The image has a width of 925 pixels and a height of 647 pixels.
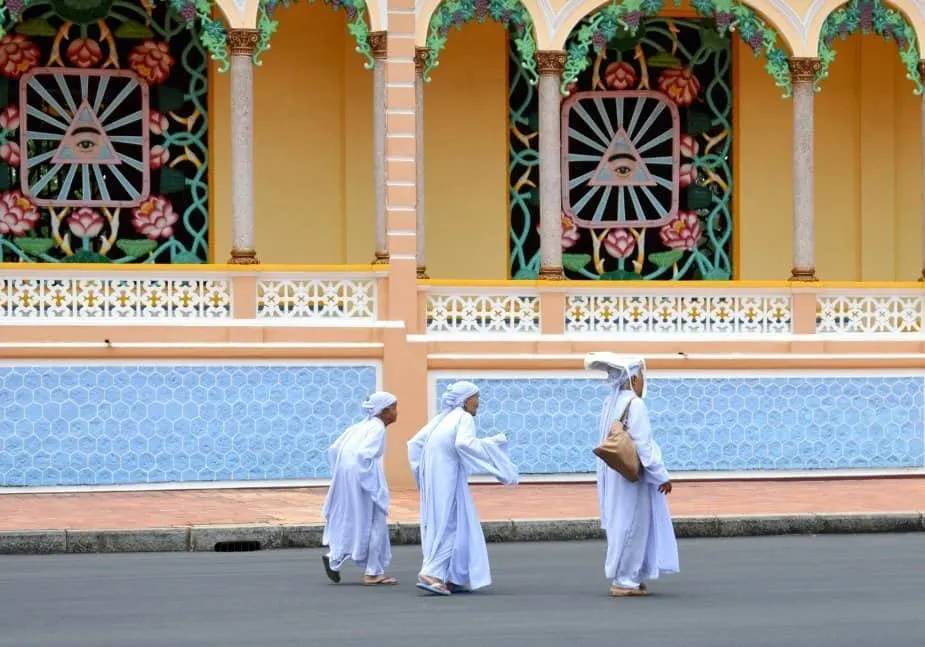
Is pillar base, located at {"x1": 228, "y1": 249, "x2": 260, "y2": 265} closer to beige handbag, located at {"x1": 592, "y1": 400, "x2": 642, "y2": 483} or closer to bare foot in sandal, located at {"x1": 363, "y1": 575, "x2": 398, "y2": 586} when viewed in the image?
bare foot in sandal, located at {"x1": 363, "y1": 575, "x2": 398, "y2": 586}

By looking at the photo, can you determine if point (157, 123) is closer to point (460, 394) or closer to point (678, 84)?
point (678, 84)

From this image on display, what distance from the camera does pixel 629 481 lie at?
520 inches

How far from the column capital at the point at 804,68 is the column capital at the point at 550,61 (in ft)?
7.19

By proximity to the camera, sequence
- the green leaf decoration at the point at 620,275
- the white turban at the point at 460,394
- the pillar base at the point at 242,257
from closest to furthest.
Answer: the white turban at the point at 460,394
the pillar base at the point at 242,257
the green leaf decoration at the point at 620,275

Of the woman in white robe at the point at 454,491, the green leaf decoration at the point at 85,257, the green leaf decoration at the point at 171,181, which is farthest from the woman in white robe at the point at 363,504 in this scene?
the green leaf decoration at the point at 171,181

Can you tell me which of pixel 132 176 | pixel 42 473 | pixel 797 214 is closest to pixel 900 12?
pixel 797 214

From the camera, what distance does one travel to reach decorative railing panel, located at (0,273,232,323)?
65.1 feet

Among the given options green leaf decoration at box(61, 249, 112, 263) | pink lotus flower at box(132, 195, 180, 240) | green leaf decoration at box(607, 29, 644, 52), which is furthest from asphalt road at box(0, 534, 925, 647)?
green leaf decoration at box(607, 29, 644, 52)

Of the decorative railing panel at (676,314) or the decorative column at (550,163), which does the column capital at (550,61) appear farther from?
the decorative railing panel at (676,314)

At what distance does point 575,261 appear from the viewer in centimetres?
2275

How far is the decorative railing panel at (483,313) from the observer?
2073 cm

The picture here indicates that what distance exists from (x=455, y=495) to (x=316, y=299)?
731cm

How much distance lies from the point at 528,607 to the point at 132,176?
1044 cm

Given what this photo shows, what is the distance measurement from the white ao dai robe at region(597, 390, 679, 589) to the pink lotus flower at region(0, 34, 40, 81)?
1003 centimetres
